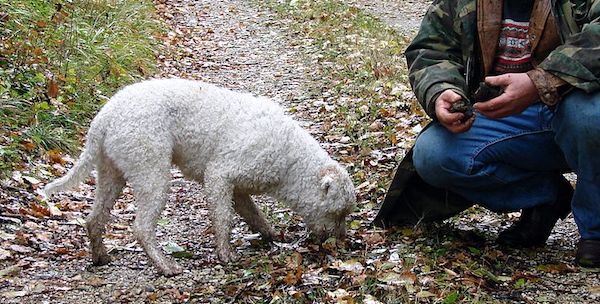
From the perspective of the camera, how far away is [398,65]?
9.50 meters

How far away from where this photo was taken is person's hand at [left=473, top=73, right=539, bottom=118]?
3566mm

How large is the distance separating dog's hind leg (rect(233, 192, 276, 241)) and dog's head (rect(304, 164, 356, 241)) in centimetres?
37

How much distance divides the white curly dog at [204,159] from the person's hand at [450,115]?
0.88 metres

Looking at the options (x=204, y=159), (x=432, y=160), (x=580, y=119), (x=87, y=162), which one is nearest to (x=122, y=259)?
(x=87, y=162)

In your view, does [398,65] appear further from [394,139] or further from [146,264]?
[146,264]

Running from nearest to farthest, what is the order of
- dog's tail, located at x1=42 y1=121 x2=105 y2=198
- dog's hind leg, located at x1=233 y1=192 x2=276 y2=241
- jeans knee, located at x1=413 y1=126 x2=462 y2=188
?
jeans knee, located at x1=413 y1=126 x2=462 y2=188 → dog's tail, located at x1=42 y1=121 x2=105 y2=198 → dog's hind leg, located at x1=233 y1=192 x2=276 y2=241

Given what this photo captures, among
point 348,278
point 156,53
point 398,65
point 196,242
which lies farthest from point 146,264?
point 156,53

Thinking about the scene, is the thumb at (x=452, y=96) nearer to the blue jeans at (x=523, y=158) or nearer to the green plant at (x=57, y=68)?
the blue jeans at (x=523, y=158)

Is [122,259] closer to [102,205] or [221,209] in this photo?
[102,205]

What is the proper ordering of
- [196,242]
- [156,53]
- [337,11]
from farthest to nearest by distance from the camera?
[337,11], [156,53], [196,242]

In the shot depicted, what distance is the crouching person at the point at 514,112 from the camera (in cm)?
356

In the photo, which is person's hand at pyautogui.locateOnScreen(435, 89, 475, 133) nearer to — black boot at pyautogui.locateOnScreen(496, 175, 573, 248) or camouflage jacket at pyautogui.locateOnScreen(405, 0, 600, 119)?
camouflage jacket at pyautogui.locateOnScreen(405, 0, 600, 119)

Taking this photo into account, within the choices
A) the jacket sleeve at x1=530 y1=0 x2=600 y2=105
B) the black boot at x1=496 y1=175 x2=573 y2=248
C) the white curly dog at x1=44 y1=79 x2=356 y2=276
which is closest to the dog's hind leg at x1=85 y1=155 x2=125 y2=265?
the white curly dog at x1=44 y1=79 x2=356 y2=276

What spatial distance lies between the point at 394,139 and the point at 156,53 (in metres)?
5.68
